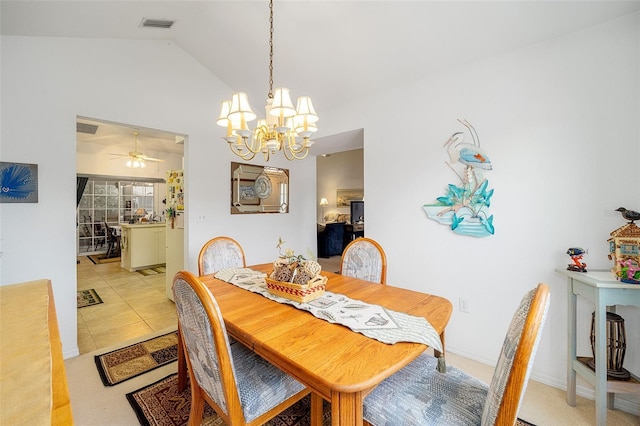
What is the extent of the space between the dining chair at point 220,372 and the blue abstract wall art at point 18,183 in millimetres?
2128

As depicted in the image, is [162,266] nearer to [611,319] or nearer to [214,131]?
[214,131]

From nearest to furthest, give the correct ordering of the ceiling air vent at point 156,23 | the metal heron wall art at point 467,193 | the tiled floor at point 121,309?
the metal heron wall art at point 467,193
the ceiling air vent at point 156,23
the tiled floor at point 121,309

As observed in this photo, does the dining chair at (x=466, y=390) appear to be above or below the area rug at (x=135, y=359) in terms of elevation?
above

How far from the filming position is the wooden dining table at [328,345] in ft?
2.84

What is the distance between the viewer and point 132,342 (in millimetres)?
2588

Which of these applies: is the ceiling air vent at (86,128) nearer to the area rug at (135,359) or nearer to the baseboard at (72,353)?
the baseboard at (72,353)

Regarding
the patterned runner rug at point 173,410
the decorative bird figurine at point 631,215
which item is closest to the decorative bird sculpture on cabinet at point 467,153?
the decorative bird figurine at point 631,215

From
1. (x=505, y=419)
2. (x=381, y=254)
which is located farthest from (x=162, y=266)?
(x=505, y=419)

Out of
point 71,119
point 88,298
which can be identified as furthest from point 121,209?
point 71,119

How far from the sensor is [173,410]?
171 cm

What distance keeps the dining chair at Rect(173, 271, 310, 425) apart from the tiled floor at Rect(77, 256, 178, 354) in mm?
2059

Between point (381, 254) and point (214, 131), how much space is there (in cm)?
267

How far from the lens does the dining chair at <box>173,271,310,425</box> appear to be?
3.22 feet

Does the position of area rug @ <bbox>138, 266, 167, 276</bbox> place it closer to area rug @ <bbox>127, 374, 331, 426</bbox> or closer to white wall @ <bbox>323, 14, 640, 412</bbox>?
area rug @ <bbox>127, 374, 331, 426</bbox>
